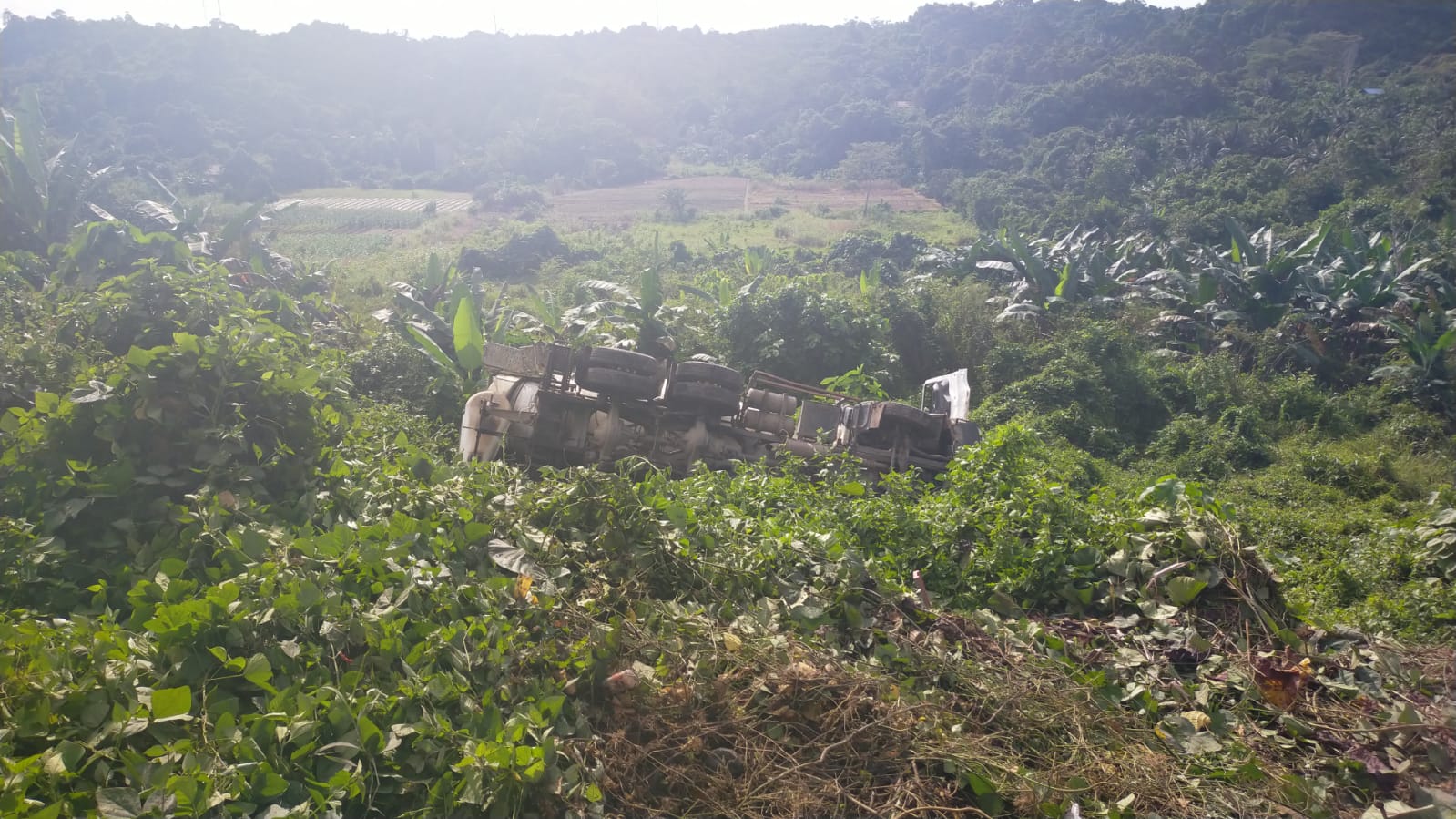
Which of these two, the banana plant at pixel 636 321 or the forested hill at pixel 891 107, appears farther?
the forested hill at pixel 891 107

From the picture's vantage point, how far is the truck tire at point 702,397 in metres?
6.45

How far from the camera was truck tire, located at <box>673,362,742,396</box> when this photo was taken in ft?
21.2

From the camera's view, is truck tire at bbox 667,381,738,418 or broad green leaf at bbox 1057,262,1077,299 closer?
truck tire at bbox 667,381,738,418

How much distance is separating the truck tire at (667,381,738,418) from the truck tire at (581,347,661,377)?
22cm

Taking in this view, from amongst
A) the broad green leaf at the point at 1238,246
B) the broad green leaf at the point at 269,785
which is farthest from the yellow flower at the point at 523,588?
the broad green leaf at the point at 1238,246

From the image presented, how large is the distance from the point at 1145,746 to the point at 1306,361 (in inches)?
443

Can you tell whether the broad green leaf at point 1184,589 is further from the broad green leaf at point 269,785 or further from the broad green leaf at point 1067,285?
the broad green leaf at point 1067,285

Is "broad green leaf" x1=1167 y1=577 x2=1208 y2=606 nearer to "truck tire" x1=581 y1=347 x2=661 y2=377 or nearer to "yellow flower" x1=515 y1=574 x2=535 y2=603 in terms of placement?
"yellow flower" x1=515 y1=574 x2=535 y2=603

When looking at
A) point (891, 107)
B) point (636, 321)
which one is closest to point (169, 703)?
point (636, 321)

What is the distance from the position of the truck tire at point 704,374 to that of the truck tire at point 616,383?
212 mm

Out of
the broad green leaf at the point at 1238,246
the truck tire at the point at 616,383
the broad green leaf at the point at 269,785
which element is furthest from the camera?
the broad green leaf at the point at 1238,246

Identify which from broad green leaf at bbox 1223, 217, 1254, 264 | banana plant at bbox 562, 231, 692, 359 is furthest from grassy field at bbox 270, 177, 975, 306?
broad green leaf at bbox 1223, 217, 1254, 264

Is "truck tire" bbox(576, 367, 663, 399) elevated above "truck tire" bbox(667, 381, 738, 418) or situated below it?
above

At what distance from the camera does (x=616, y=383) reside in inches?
247
